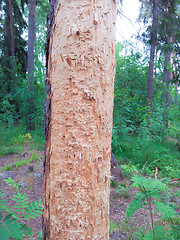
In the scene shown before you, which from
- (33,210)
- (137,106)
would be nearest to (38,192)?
(33,210)

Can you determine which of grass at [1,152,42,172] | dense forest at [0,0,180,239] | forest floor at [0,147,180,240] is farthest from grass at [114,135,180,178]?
grass at [1,152,42,172]

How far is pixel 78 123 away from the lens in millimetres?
1116

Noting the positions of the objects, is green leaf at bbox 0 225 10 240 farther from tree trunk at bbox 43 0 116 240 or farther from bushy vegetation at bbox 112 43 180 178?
bushy vegetation at bbox 112 43 180 178

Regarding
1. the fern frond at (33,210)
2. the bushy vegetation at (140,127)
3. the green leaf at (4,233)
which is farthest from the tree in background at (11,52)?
the green leaf at (4,233)

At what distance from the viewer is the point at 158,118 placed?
6996 mm

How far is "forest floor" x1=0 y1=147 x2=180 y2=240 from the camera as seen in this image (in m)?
2.91

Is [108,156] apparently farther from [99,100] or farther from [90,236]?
[90,236]

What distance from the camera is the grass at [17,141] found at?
6.24 m

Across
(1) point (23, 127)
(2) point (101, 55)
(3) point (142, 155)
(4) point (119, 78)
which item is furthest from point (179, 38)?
(2) point (101, 55)

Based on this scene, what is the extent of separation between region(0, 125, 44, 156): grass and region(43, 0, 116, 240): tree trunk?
5.44 metres

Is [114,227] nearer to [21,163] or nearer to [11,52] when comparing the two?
[21,163]

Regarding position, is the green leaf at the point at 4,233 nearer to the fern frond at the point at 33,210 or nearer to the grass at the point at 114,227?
the fern frond at the point at 33,210

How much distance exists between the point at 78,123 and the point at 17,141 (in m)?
6.53

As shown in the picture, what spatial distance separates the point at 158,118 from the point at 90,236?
646cm
